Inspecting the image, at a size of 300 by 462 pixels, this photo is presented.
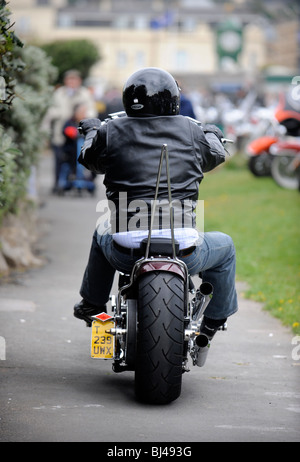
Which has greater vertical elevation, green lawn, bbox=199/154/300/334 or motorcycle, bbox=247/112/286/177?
motorcycle, bbox=247/112/286/177

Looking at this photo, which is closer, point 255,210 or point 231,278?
point 231,278

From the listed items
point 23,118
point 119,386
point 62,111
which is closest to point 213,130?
point 119,386

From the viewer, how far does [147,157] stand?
17.3 feet

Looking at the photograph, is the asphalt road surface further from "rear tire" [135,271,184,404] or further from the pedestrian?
the pedestrian

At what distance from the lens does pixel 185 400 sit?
5395mm

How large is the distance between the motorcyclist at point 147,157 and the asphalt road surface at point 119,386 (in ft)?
2.53

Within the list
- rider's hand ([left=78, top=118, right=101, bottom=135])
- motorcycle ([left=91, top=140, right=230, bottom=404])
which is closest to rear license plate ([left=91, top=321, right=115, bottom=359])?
motorcycle ([left=91, top=140, right=230, bottom=404])

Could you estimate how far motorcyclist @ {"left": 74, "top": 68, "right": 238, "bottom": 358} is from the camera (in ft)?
17.3

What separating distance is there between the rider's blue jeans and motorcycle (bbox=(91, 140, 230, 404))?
14 centimetres

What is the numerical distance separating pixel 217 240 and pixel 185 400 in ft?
3.04

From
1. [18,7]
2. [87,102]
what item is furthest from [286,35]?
[87,102]

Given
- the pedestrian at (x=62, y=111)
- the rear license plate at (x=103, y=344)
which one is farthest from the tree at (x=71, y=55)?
the rear license plate at (x=103, y=344)
